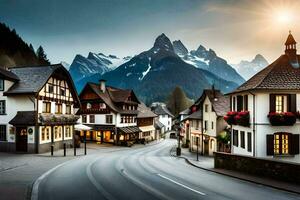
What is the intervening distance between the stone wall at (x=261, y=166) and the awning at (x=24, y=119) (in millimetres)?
22348

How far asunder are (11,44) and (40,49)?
Answer: 2035 cm

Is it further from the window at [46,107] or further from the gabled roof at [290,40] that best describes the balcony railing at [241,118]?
the window at [46,107]

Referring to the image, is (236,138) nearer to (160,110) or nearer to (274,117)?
(274,117)

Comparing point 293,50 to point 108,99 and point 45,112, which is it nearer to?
point 45,112

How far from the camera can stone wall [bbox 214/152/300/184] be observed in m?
18.3

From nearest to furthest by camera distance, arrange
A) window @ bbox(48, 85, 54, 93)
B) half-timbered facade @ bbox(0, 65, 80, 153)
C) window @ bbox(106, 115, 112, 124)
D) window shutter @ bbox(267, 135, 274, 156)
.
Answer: window shutter @ bbox(267, 135, 274, 156), half-timbered facade @ bbox(0, 65, 80, 153), window @ bbox(48, 85, 54, 93), window @ bbox(106, 115, 112, 124)

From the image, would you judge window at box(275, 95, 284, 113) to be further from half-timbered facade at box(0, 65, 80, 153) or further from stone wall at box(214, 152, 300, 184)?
half-timbered facade at box(0, 65, 80, 153)

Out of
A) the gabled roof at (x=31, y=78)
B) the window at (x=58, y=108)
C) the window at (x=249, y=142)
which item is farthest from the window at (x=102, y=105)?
the window at (x=249, y=142)

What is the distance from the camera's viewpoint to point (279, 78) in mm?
26609

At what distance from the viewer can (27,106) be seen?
36.2 m

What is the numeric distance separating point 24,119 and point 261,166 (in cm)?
2755

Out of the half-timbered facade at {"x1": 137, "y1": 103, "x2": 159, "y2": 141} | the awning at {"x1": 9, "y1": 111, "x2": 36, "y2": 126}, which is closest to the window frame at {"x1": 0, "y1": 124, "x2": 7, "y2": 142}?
the awning at {"x1": 9, "y1": 111, "x2": 36, "y2": 126}

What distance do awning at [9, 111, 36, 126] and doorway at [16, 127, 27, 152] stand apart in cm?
125

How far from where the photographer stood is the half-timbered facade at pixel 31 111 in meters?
35.3
